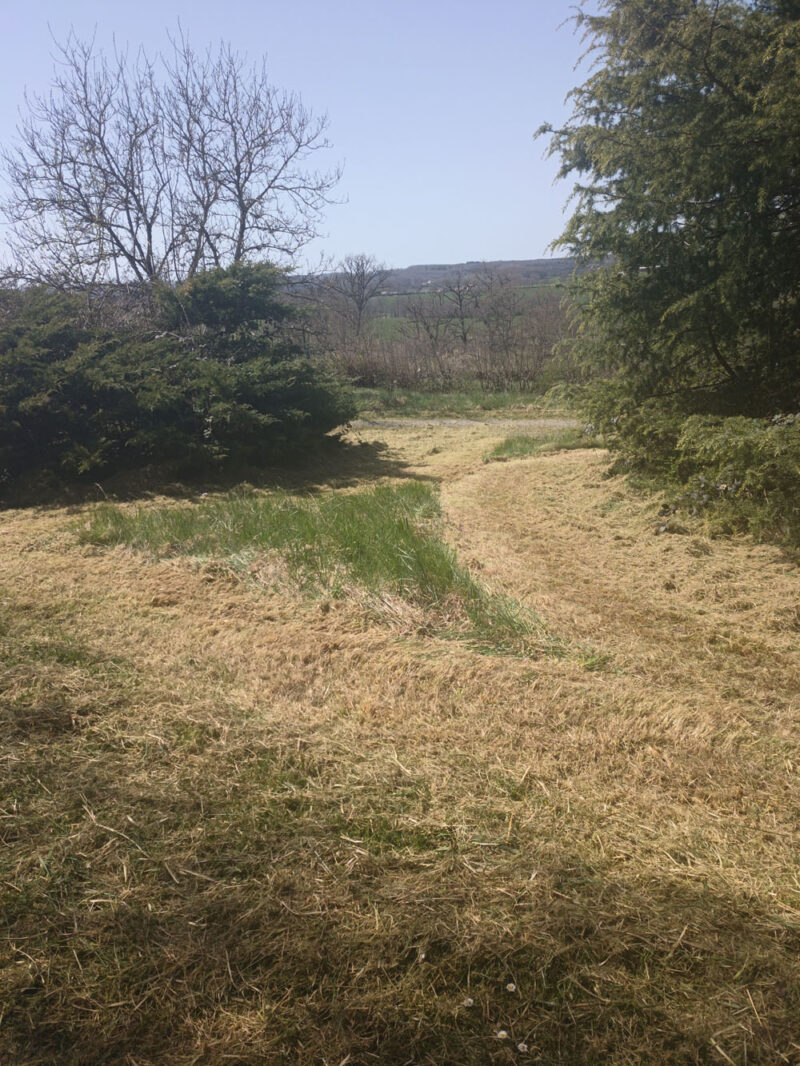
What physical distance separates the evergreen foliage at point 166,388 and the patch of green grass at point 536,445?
234 cm

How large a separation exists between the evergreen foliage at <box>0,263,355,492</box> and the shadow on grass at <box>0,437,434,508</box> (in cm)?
18

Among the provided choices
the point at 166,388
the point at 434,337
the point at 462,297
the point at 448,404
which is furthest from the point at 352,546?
the point at 462,297

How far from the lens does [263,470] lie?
9.41m

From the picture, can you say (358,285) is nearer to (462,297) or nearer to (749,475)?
(462,297)

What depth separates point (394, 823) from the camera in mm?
2418

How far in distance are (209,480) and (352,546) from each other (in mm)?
A: 4410

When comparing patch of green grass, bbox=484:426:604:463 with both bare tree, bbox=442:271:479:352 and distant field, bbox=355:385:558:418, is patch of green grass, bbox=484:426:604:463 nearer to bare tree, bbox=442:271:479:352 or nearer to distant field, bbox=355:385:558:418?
distant field, bbox=355:385:558:418

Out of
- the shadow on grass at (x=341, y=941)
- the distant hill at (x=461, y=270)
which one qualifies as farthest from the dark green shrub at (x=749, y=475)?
the distant hill at (x=461, y=270)

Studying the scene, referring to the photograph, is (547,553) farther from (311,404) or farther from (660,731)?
(311,404)

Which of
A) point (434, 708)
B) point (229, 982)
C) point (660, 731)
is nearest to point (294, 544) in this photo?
point (434, 708)

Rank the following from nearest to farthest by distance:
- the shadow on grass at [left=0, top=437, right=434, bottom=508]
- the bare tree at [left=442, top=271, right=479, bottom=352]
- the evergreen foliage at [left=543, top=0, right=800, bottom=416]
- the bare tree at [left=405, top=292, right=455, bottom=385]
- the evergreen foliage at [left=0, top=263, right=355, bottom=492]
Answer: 1. the evergreen foliage at [left=543, top=0, right=800, bottom=416]
2. the shadow on grass at [left=0, top=437, right=434, bottom=508]
3. the evergreen foliage at [left=0, top=263, right=355, bottom=492]
4. the bare tree at [left=405, top=292, right=455, bottom=385]
5. the bare tree at [left=442, top=271, right=479, bottom=352]

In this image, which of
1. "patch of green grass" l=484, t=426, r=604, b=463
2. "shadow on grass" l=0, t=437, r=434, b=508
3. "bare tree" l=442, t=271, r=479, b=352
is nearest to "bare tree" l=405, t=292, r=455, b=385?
"bare tree" l=442, t=271, r=479, b=352

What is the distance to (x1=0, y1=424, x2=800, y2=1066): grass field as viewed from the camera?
1.72 meters

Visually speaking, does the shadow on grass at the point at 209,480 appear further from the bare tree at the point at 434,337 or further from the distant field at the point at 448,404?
the bare tree at the point at 434,337
